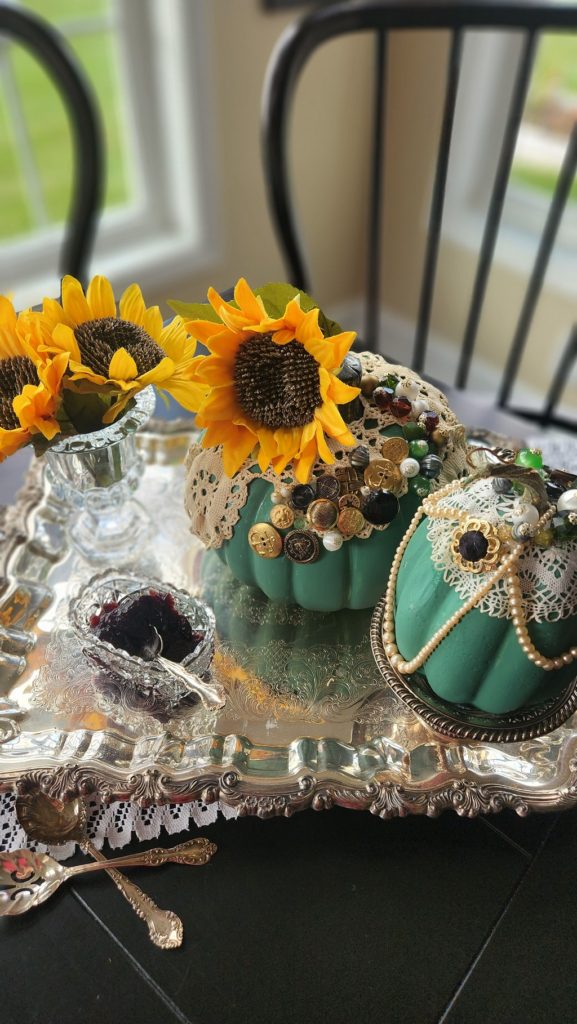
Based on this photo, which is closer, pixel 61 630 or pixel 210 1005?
pixel 210 1005

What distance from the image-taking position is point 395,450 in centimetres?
48

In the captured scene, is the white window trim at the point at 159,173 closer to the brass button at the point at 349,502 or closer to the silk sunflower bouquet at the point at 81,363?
the silk sunflower bouquet at the point at 81,363

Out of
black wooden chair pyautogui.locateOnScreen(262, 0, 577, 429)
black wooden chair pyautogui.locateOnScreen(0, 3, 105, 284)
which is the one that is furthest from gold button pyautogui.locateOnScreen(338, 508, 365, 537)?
black wooden chair pyautogui.locateOnScreen(0, 3, 105, 284)

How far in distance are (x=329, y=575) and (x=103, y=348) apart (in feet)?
0.64

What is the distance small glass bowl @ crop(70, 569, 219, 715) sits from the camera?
1.63 ft

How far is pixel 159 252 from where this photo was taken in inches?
57.8

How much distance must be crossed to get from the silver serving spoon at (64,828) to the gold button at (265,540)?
0.61 feet

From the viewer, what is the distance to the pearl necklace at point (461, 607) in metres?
0.40

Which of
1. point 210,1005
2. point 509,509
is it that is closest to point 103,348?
point 509,509

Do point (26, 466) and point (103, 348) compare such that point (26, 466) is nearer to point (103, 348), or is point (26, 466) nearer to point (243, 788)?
point (103, 348)

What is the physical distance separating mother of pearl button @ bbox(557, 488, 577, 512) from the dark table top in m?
0.21

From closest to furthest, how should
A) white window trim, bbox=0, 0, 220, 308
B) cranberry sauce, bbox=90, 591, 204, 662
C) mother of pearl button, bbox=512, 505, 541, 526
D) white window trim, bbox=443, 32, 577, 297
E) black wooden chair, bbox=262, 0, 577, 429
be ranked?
mother of pearl button, bbox=512, 505, 541, 526, cranberry sauce, bbox=90, 591, 204, 662, black wooden chair, bbox=262, 0, 577, 429, white window trim, bbox=0, 0, 220, 308, white window trim, bbox=443, 32, 577, 297

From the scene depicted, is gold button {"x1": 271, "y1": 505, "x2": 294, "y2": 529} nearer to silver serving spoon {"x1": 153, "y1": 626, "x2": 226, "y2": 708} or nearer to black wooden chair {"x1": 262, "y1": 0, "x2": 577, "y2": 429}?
silver serving spoon {"x1": 153, "y1": 626, "x2": 226, "y2": 708}

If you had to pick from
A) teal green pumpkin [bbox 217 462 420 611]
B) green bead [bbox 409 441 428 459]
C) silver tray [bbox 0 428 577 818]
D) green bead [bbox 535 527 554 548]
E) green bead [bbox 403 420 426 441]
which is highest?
green bead [bbox 535 527 554 548]
